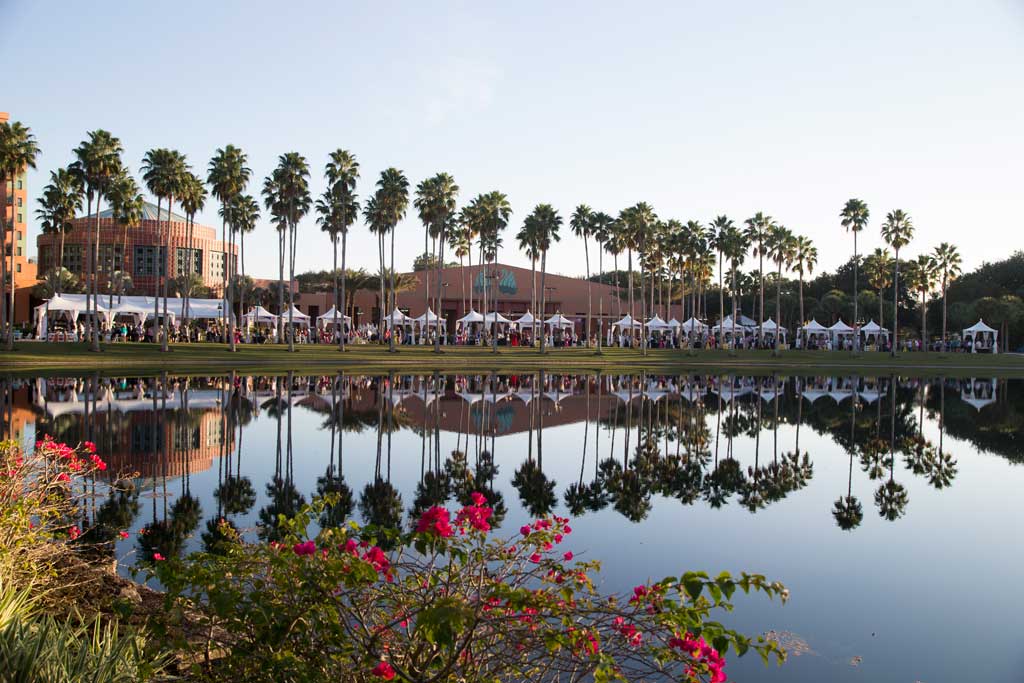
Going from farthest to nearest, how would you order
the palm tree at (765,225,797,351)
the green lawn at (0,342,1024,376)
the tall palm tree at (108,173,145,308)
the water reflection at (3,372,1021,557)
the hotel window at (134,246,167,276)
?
the hotel window at (134,246,167,276), the palm tree at (765,225,797,351), the tall palm tree at (108,173,145,308), the green lawn at (0,342,1024,376), the water reflection at (3,372,1021,557)

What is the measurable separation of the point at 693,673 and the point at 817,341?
81.5m

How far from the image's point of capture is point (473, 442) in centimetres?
2006

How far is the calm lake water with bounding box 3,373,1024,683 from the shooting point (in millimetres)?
8812

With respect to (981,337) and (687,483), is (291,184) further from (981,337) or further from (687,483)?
(981,337)

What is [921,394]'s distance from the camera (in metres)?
38.0

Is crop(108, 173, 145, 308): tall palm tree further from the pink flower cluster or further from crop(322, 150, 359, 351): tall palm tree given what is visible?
the pink flower cluster

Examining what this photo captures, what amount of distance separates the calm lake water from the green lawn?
Result: 13233mm

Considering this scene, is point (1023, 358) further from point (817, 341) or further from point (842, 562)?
point (842, 562)

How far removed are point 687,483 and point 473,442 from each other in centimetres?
630

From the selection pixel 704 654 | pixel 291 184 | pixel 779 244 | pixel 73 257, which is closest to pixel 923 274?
pixel 779 244

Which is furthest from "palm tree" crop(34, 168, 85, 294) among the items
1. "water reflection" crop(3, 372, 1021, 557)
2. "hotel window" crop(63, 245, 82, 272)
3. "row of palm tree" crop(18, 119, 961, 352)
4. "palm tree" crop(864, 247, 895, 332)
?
"palm tree" crop(864, 247, 895, 332)

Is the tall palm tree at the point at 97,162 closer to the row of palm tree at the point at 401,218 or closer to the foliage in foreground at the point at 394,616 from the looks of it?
the row of palm tree at the point at 401,218

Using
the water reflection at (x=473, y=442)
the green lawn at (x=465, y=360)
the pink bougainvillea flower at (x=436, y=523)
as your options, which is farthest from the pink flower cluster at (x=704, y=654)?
the green lawn at (x=465, y=360)

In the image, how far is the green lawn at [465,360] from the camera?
44.7 metres
